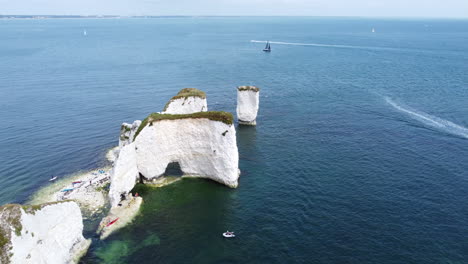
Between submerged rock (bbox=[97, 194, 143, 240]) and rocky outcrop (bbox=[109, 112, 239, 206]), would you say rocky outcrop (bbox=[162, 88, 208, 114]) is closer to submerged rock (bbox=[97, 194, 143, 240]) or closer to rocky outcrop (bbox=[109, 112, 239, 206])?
rocky outcrop (bbox=[109, 112, 239, 206])

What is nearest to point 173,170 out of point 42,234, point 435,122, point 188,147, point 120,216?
point 188,147

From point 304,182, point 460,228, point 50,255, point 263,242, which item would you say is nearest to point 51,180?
point 50,255

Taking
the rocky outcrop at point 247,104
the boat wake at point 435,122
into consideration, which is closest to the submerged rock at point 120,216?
the rocky outcrop at point 247,104

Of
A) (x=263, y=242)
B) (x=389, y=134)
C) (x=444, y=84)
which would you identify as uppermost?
(x=444, y=84)

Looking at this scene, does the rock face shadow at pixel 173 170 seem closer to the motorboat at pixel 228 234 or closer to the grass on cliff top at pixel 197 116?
the grass on cliff top at pixel 197 116

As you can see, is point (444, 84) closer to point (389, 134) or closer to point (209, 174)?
point (389, 134)

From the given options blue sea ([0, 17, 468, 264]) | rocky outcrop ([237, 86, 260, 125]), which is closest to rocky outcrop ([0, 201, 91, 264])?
blue sea ([0, 17, 468, 264])

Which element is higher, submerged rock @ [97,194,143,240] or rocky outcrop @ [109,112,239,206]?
rocky outcrop @ [109,112,239,206]
